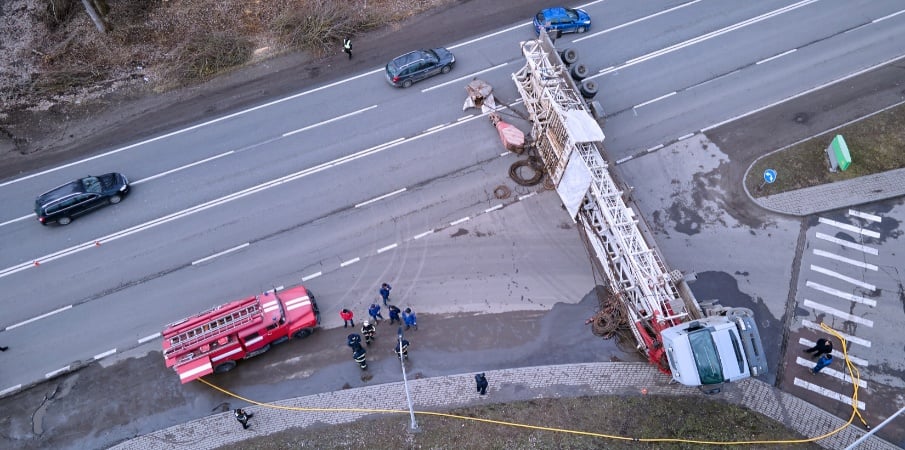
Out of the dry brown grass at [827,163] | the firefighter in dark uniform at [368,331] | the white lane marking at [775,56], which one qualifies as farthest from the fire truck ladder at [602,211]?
the white lane marking at [775,56]

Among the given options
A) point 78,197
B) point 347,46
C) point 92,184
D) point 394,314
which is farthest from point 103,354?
point 347,46

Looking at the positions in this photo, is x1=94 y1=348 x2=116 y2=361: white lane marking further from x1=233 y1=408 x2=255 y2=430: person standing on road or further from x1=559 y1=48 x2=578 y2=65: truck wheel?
x1=559 y1=48 x2=578 y2=65: truck wheel

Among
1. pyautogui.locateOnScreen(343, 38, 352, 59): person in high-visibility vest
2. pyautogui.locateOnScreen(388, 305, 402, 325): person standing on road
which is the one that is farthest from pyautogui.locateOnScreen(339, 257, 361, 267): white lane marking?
pyautogui.locateOnScreen(343, 38, 352, 59): person in high-visibility vest

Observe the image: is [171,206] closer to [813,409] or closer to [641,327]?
[641,327]

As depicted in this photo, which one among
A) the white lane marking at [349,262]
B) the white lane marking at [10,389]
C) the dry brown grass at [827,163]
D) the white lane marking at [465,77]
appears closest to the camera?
the white lane marking at [10,389]

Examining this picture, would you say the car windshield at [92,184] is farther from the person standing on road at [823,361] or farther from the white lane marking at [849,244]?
the white lane marking at [849,244]

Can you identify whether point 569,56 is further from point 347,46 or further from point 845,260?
point 845,260

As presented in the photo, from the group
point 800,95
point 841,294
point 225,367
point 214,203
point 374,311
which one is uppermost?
point 800,95
